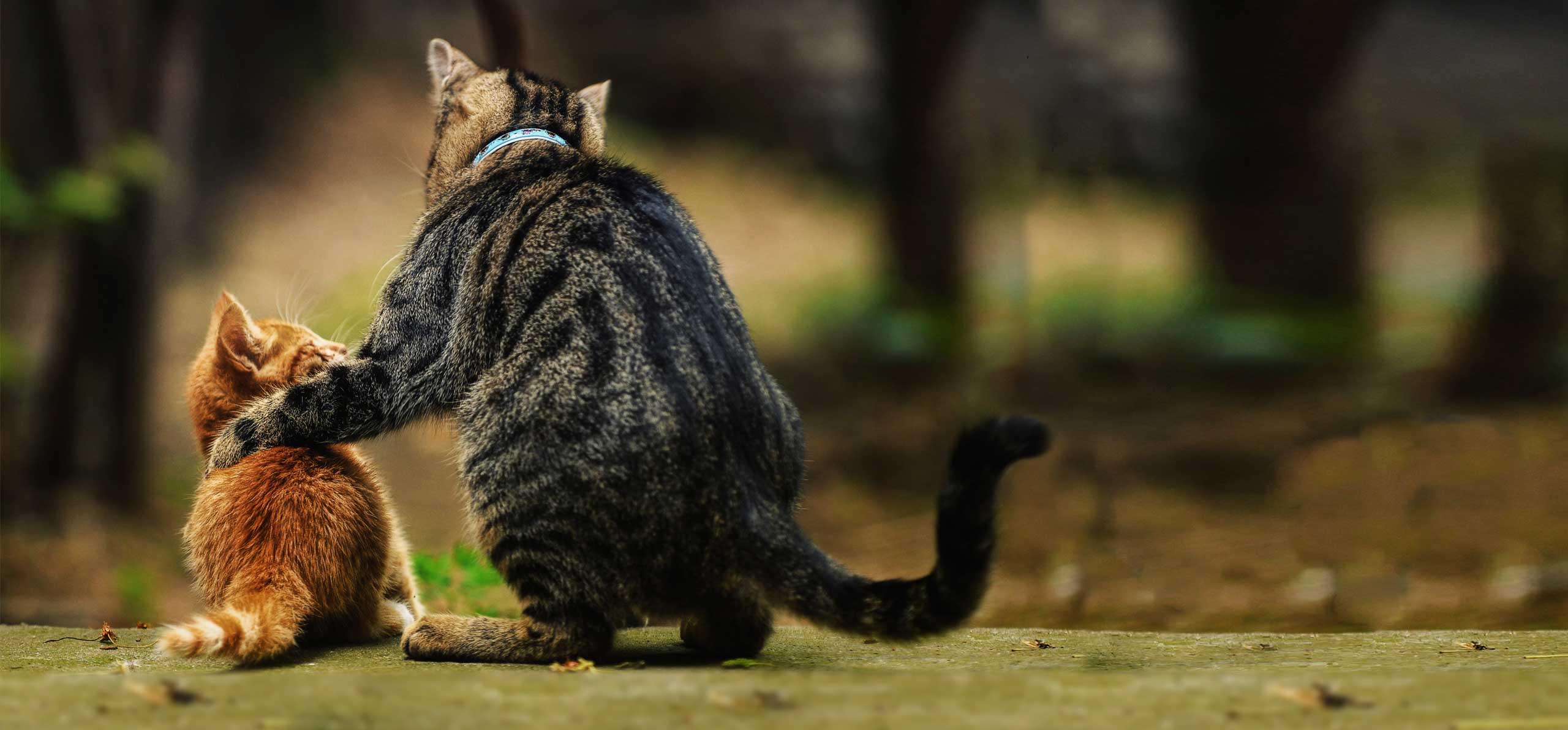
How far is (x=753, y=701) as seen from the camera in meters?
2.32

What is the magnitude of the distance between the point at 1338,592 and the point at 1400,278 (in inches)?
155

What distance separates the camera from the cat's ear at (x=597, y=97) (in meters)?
4.08

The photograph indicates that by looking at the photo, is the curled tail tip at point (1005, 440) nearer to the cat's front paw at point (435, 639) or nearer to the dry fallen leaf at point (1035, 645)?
the dry fallen leaf at point (1035, 645)

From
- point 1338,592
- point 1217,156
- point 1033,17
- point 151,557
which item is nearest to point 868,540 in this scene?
point 1338,592

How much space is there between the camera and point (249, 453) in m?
3.27

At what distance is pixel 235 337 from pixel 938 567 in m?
2.15

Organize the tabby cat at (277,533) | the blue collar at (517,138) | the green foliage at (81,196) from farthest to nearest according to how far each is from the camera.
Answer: the green foliage at (81,196) < the blue collar at (517,138) < the tabby cat at (277,533)

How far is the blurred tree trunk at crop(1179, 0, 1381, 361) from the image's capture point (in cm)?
759

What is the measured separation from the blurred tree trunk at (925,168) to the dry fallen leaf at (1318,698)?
6.43m

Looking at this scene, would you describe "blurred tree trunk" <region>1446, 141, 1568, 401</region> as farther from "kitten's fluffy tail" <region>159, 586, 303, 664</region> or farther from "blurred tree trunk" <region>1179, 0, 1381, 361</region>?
"kitten's fluffy tail" <region>159, 586, 303, 664</region>

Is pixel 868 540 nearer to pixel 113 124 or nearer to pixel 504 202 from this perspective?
pixel 504 202

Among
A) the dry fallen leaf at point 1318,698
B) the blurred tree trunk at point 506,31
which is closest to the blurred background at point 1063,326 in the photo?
the blurred tree trunk at point 506,31

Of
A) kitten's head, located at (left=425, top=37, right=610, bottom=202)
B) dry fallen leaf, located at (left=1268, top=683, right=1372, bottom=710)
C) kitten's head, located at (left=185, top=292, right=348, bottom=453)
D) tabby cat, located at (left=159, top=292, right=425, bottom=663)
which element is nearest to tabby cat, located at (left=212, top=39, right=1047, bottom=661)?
tabby cat, located at (left=159, top=292, right=425, bottom=663)

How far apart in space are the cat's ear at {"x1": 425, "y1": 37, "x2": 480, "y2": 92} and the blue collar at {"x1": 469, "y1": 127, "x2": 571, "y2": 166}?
397 millimetres
